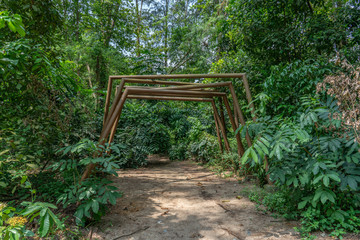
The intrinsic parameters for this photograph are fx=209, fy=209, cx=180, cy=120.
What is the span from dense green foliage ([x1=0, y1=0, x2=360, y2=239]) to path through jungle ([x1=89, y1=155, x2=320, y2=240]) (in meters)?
0.28

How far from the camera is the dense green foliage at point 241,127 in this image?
236 cm

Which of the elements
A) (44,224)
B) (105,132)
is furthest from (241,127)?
(44,224)

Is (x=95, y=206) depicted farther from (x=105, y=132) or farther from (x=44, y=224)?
(x=105, y=132)

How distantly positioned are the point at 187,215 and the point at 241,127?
1.54 metres

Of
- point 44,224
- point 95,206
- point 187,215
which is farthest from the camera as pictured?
point 187,215

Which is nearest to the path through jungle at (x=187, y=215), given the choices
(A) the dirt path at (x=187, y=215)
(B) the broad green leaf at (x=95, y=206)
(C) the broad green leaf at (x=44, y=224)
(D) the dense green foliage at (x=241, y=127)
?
(A) the dirt path at (x=187, y=215)

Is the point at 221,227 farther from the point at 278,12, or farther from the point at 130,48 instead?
the point at 130,48

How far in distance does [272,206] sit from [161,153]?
6.60 metres

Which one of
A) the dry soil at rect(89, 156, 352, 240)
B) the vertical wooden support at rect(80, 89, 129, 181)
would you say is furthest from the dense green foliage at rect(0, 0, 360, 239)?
the dry soil at rect(89, 156, 352, 240)

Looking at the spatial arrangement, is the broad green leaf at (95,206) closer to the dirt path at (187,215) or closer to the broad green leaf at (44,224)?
the dirt path at (187,215)

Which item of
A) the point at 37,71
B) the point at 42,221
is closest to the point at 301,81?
the point at 42,221

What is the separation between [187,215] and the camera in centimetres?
311

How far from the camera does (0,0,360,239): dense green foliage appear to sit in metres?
2.36

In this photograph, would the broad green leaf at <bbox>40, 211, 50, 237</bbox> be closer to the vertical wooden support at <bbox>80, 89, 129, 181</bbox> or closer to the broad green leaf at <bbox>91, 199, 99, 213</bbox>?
the broad green leaf at <bbox>91, 199, 99, 213</bbox>
